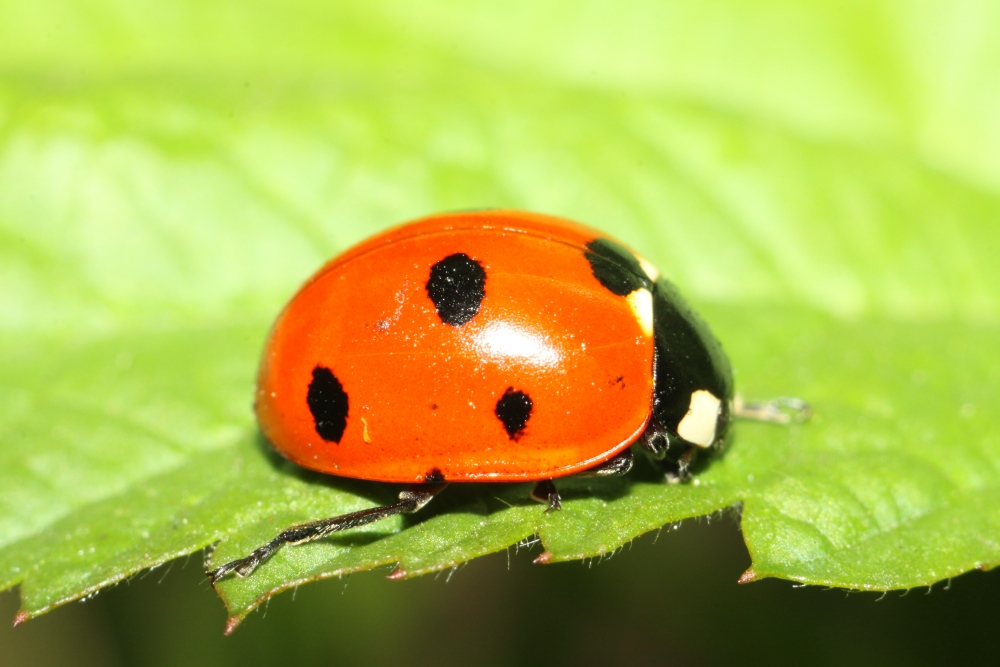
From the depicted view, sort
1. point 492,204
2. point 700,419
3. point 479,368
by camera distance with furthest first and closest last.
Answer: point 492,204, point 700,419, point 479,368

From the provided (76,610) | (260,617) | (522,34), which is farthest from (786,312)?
(76,610)

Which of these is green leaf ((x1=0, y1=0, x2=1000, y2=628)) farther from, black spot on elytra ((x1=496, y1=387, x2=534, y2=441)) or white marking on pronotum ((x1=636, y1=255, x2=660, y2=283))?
white marking on pronotum ((x1=636, y1=255, x2=660, y2=283))

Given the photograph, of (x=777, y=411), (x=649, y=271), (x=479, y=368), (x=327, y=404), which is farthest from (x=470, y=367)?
(x=777, y=411)

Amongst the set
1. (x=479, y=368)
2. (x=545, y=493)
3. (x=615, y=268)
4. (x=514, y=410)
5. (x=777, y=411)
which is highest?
(x=615, y=268)

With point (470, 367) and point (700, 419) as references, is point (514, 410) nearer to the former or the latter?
point (470, 367)

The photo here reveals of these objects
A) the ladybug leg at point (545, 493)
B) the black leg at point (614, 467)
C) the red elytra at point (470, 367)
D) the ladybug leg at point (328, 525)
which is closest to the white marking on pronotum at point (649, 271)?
the red elytra at point (470, 367)

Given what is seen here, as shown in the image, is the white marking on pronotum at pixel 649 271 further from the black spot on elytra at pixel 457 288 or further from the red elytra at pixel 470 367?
the black spot on elytra at pixel 457 288

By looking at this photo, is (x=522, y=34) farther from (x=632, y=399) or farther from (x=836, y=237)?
(x=632, y=399)
